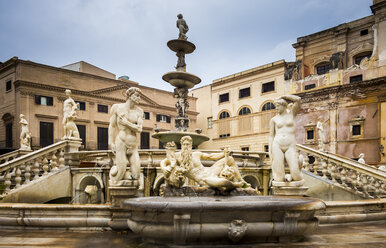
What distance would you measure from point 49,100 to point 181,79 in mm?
20888

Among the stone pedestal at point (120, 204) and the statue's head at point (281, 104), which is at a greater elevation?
the statue's head at point (281, 104)

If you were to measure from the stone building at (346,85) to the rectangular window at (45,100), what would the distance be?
24.5 meters

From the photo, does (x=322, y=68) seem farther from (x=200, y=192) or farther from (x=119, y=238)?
(x=119, y=238)

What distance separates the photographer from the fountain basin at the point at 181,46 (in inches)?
551

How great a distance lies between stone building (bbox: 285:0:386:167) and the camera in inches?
962

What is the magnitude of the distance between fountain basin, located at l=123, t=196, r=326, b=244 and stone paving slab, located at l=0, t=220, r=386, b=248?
24 cm

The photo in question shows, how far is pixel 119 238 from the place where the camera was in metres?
4.82

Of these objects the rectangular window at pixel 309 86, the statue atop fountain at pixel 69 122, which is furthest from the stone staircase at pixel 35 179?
the rectangular window at pixel 309 86

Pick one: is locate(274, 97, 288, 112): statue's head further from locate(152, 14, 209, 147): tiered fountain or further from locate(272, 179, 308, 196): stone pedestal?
locate(152, 14, 209, 147): tiered fountain

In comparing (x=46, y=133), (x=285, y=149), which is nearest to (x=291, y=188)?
(x=285, y=149)

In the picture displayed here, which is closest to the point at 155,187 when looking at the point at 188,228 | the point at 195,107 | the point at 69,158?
the point at 69,158

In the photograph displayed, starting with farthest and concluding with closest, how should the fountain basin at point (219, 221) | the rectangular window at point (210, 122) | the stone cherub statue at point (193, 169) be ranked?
the rectangular window at point (210, 122), the stone cherub statue at point (193, 169), the fountain basin at point (219, 221)

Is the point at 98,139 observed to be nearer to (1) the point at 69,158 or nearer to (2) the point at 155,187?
(1) the point at 69,158

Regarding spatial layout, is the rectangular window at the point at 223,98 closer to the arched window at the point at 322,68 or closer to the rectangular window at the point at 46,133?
the arched window at the point at 322,68
